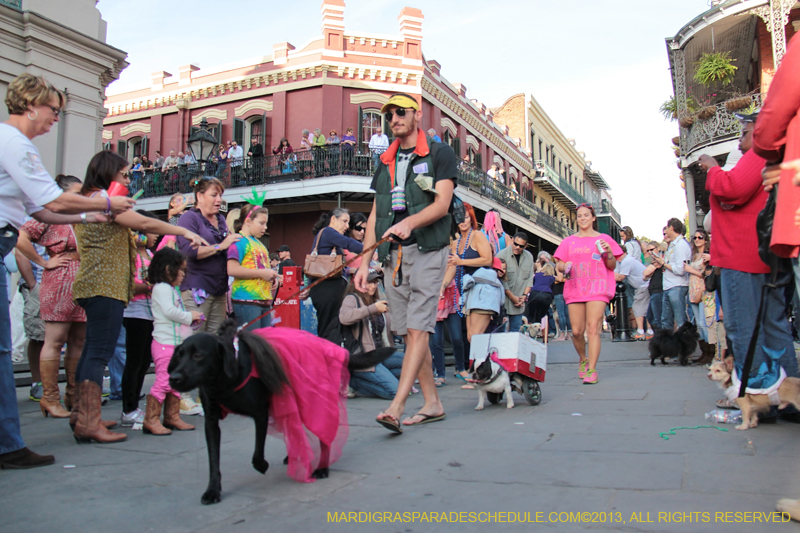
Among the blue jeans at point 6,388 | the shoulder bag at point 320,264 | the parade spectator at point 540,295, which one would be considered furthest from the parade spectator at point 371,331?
the parade spectator at point 540,295

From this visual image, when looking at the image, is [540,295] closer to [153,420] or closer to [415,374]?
[415,374]

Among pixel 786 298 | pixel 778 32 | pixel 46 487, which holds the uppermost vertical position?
pixel 778 32

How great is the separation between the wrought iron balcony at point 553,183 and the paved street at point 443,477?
37.6 metres

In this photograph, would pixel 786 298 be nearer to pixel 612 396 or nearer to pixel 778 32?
pixel 612 396

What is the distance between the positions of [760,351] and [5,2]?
14.1 meters

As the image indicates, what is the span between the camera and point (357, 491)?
8.95 ft

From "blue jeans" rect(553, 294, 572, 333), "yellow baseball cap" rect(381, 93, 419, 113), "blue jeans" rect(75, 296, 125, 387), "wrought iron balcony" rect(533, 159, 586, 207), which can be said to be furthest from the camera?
"wrought iron balcony" rect(533, 159, 586, 207)

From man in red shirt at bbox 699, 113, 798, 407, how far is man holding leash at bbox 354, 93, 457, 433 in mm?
1849

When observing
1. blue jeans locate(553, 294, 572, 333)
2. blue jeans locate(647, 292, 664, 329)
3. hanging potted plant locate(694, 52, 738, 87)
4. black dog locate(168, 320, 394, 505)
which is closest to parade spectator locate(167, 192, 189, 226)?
black dog locate(168, 320, 394, 505)

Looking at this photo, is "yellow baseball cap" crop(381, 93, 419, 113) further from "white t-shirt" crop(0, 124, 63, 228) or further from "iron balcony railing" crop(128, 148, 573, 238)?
"iron balcony railing" crop(128, 148, 573, 238)

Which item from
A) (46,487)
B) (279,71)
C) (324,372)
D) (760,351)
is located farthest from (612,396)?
(279,71)

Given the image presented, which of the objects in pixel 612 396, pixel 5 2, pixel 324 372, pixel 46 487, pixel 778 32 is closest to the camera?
pixel 46 487

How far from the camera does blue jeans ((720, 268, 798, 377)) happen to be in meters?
3.82

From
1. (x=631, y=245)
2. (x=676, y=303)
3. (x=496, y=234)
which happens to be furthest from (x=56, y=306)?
(x=631, y=245)
